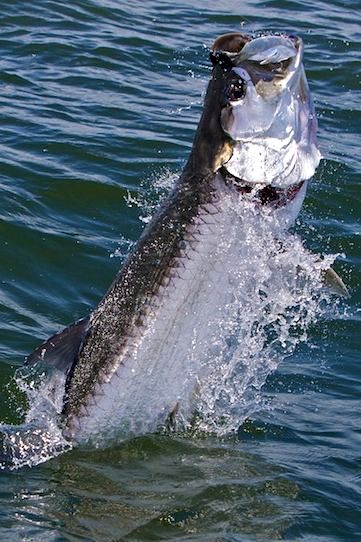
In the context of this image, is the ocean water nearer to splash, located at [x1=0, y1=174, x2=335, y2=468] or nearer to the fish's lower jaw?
splash, located at [x1=0, y1=174, x2=335, y2=468]

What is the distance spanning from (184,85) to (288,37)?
6272 millimetres

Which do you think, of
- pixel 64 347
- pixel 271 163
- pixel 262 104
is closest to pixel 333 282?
pixel 271 163

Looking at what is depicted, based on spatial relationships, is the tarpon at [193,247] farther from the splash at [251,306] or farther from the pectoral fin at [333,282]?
the pectoral fin at [333,282]

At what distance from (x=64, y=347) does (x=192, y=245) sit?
738 mm

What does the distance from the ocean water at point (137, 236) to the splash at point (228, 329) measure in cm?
9

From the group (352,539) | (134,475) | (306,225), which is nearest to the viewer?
(352,539)

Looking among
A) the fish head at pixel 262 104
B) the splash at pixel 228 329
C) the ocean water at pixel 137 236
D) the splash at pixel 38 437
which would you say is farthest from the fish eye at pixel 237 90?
the splash at pixel 38 437

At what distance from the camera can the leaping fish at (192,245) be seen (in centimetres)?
546

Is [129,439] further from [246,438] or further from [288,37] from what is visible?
[288,37]

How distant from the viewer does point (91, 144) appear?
1015 centimetres

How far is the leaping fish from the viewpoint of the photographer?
5461mm

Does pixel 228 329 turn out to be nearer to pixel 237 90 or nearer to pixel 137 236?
pixel 237 90

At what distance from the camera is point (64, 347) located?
5.79 m

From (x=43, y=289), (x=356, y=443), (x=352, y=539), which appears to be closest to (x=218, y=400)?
(x=356, y=443)
